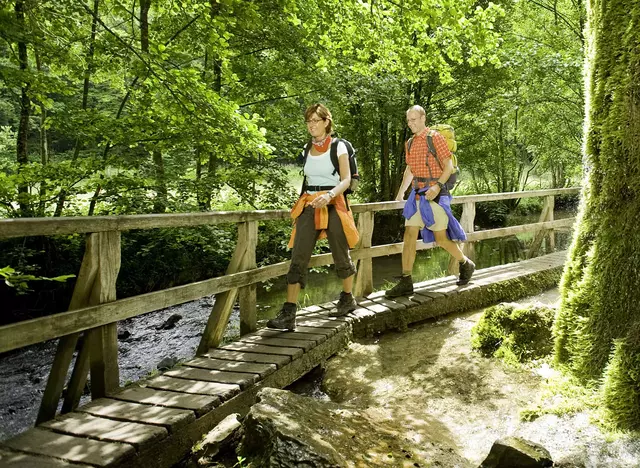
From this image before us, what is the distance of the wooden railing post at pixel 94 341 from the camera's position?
3127mm

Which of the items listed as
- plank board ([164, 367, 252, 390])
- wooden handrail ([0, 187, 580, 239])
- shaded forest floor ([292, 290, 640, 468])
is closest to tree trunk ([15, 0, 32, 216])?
wooden handrail ([0, 187, 580, 239])

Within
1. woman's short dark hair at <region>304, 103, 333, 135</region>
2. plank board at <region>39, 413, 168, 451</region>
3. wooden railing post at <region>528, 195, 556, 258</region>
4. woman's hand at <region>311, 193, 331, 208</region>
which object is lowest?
plank board at <region>39, 413, 168, 451</region>

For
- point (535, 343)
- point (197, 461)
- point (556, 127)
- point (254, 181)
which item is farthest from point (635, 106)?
point (556, 127)

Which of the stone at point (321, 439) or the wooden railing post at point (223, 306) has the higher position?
the wooden railing post at point (223, 306)

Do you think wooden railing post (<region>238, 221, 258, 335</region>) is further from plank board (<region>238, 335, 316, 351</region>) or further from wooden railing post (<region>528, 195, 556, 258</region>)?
wooden railing post (<region>528, 195, 556, 258</region>)

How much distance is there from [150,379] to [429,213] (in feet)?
11.6

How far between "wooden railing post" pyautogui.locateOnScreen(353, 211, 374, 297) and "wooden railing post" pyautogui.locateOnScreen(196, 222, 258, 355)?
1.89m

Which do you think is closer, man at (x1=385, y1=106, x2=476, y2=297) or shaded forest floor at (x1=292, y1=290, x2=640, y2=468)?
shaded forest floor at (x1=292, y1=290, x2=640, y2=468)

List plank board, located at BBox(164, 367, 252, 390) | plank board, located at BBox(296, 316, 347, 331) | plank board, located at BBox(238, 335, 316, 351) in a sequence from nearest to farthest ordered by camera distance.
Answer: plank board, located at BBox(164, 367, 252, 390), plank board, located at BBox(238, 335, 316, 351), plank board, located at BBox(296, 316, 347, 331)

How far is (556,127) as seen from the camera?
1845cm

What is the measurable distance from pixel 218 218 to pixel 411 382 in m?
2.13

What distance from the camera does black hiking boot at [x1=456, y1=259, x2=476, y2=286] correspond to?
21.4ft

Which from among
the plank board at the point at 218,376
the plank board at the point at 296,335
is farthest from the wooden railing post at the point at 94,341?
the plank board at the point at 296,335

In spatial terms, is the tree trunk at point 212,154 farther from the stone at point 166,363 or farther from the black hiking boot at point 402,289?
the black hiking boot at point 402,289
